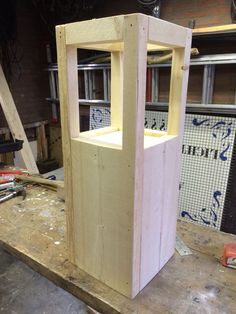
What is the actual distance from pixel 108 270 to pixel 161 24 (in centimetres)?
62

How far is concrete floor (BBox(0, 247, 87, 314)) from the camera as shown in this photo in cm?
82

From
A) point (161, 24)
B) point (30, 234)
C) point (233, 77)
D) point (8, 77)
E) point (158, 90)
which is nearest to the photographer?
point (161, 24)

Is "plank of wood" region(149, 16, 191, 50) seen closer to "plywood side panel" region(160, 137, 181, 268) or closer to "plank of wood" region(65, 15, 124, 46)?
"plank of wood" region(65, 15, 124, 46)

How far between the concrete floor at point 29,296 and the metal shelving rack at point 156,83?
52.1 inches

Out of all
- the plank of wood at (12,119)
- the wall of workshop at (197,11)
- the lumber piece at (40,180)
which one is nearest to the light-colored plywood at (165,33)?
the lumber piece at (40,180)

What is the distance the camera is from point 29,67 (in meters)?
2.49

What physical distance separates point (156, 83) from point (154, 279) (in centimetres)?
148

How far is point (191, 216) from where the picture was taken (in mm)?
1710

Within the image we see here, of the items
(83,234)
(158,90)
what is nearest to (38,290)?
(83,234)

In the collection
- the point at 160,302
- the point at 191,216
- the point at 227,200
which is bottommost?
the point at 191,216

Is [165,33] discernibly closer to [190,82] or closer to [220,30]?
[220,30]

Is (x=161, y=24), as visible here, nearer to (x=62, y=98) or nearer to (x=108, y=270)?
(x=62, y=98)

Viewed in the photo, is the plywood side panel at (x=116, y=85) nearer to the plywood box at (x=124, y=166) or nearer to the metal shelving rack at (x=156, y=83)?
the plywood box at (x=124, y=166)

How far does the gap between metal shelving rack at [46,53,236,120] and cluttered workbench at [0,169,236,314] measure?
Result: 3.00 ft
